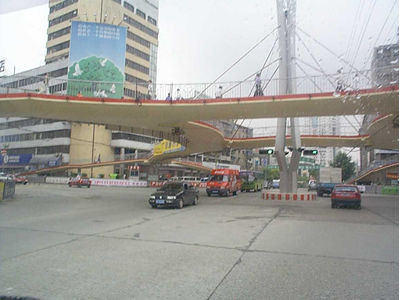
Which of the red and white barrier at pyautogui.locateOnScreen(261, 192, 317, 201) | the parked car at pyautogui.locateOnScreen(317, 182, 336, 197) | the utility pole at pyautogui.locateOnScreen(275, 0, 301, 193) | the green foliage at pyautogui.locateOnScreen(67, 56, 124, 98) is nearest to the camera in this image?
the utility pole at pyautogui.locateOnScreen(275, 0, 301, 193)

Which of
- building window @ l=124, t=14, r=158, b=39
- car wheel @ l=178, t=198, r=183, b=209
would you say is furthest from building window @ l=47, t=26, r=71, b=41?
car wheel @ l=178, t=198, r=183, b=209

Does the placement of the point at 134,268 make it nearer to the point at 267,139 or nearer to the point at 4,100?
the point at 4,100

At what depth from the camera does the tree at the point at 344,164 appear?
77.1m

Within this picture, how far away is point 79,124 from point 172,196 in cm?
5019

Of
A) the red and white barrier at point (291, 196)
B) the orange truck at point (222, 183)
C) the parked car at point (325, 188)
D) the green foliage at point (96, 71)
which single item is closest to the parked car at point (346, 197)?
the red and white barrier at point (291, 196)

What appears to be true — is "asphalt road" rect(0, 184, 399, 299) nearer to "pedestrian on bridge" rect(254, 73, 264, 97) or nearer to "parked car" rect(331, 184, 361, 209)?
"pedestrian on bridge" rect(254, 73, 264, 97)

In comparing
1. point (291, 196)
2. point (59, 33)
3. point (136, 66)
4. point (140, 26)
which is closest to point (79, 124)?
point (136, 66)

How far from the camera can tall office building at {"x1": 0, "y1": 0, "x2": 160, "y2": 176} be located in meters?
66.7

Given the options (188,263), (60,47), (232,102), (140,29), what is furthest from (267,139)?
(60,47)

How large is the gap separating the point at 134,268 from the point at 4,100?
16.8 meters

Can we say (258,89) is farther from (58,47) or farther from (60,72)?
(58,47)

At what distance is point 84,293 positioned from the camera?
5.06 m

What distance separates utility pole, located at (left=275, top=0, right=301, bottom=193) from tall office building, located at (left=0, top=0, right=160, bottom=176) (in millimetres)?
38696

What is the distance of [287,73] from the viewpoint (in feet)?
89.8
